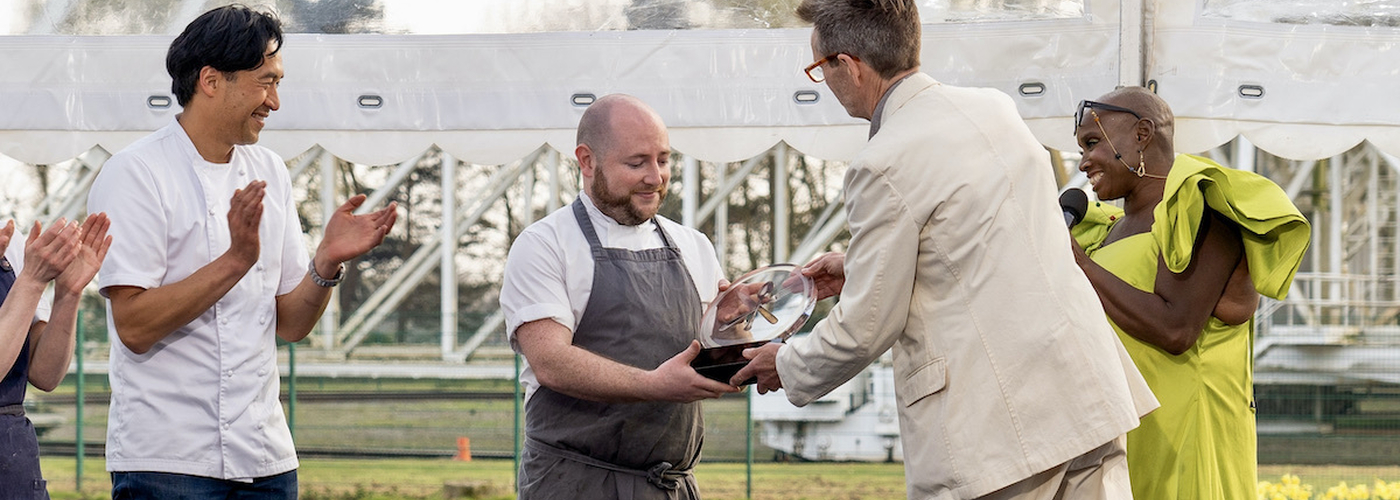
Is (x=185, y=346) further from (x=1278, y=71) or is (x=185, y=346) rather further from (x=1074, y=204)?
(x=1278, y=71)

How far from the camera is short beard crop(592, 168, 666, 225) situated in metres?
3.18

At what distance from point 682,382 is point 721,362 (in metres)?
0.10

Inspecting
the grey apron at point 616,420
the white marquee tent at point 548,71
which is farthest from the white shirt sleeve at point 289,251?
the white marquee tent at point 548,71

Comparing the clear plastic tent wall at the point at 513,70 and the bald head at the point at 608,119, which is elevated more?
the clear plastic tent wall at the point at 513,70

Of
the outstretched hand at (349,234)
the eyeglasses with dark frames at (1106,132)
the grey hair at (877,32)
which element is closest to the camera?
the grey hair at (877,32)

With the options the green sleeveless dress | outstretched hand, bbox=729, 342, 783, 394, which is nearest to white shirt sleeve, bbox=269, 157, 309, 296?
outstretched hand, bbox=729, 342, 783, 394

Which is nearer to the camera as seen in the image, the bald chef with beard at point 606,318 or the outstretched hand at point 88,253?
the outstretched hand at point 88,253

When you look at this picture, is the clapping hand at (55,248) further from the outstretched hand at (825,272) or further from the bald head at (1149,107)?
the bald head at (1149,107)

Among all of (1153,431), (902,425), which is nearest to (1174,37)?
(1153,431)

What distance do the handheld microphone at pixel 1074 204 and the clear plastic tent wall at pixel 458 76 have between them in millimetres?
907

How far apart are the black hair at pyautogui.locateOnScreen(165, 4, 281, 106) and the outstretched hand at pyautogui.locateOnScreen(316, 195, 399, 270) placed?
0.37 meters

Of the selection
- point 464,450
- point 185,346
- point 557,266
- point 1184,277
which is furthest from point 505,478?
point 1184,277

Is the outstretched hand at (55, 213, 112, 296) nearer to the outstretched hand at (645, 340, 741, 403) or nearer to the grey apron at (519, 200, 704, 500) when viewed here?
the grey apron at (519, 200, 704, 500)

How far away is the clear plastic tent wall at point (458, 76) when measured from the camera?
4285 mm
